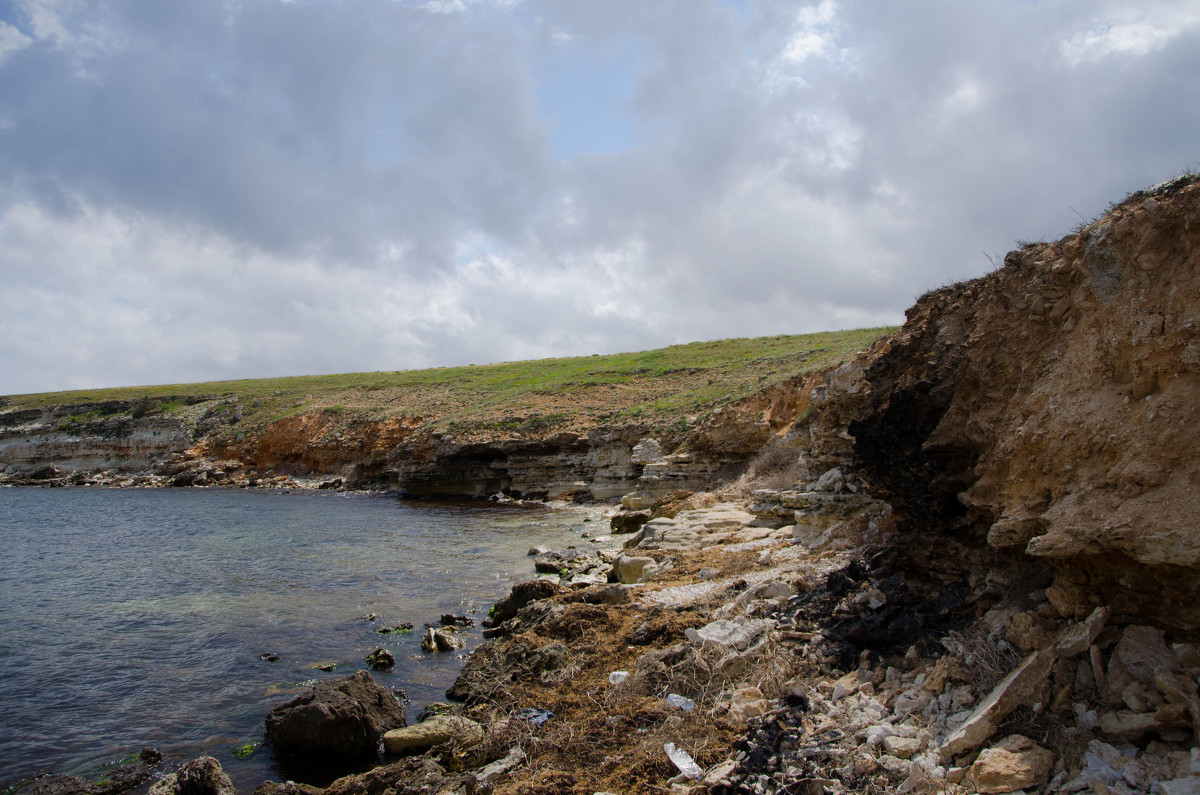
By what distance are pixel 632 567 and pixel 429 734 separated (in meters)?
6.29

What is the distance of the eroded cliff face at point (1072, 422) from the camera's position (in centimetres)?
407

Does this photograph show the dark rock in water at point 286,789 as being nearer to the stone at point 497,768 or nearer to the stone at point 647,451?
the stone at point 497,768

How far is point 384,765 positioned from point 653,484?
70.6 feet

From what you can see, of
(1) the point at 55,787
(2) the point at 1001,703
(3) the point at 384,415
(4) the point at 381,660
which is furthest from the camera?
(3) the point at 384,415

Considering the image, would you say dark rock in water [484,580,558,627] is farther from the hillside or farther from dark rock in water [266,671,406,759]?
the hillside

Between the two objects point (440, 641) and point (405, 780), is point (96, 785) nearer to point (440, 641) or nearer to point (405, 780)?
point (405, 780)

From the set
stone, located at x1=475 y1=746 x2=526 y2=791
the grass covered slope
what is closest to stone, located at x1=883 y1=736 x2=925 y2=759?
stone, located at x1=475 y1=746 x2=526 y2=791

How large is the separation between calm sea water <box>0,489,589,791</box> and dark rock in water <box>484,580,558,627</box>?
1.63 feet

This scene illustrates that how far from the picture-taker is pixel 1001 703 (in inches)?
162

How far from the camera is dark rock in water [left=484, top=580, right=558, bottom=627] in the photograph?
11.6m

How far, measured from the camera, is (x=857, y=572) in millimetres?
7512

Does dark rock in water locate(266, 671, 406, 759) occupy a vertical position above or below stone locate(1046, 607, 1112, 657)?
below

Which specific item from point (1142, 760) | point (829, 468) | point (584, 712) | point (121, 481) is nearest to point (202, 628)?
point (584, 712)

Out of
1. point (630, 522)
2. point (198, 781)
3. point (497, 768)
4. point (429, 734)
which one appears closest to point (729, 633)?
point (497, 768)
